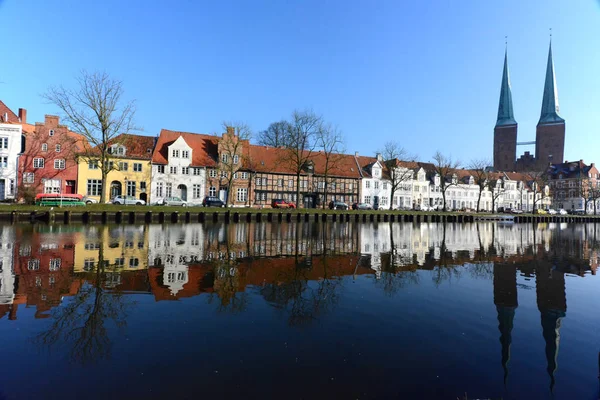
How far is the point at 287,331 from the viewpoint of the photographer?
6.56 meters

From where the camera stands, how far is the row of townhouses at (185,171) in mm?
44938

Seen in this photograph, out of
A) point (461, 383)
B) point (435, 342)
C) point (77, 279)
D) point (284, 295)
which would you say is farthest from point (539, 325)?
point (77, 279)

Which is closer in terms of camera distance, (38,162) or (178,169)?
(38,162)

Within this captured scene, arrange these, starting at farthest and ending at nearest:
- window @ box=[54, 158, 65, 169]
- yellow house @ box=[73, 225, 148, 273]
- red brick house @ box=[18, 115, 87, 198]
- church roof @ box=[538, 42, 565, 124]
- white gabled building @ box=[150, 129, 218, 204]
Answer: church roof @ box=[538, 42, 565, 124] → white gabled building @ box=[150, 129, 218, 204] → window @ box=[54, 158, 65, 169] → red brick house @ box=[18, 115, 87, 198] → yellow house @ box=[73, 225, 148, 273]

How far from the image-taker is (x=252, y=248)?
1738 cm

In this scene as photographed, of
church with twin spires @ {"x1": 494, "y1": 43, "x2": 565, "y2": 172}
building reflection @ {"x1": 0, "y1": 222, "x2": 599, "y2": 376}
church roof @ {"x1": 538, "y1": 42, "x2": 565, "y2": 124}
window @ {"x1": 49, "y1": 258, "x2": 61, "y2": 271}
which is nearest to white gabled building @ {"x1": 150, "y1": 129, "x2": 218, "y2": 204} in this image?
building reflection @ {"x1": 0, "y1": 222, "x2": 599, "y2": 376}

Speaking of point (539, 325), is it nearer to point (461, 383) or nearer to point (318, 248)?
point (461, 383)

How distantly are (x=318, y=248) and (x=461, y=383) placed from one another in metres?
13.0

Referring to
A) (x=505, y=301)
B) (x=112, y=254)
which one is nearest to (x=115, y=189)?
(x=112, y=254)

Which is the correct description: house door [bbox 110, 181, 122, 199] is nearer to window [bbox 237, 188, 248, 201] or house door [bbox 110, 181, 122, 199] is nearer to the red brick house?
the red brick house

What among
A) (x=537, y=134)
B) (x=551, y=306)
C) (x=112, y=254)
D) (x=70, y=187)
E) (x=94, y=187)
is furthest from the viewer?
(x=537, y=134)

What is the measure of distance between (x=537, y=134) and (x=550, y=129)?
4903 mm

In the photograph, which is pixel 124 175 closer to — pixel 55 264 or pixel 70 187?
pixel 70 187

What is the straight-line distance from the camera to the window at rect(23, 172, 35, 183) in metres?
44.8
